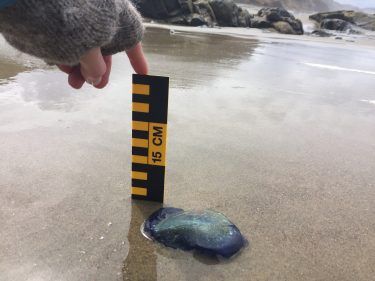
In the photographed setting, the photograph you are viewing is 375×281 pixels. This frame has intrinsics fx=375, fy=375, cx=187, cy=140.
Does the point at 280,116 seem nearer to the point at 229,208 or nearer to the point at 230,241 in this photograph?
the point at 229,208

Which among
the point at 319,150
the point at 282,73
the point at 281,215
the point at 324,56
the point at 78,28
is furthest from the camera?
the point at 324,56

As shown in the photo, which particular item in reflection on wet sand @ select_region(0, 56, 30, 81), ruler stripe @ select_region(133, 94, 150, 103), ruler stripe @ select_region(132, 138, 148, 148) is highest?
ruler stripe @ select_region(133, 94, 150, 103)

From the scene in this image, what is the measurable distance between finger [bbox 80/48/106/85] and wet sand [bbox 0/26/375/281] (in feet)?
3.42

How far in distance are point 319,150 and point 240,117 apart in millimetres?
918

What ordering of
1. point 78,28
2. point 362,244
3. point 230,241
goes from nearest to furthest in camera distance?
1. point 78,28
2. point 230,241
3. point 362,244

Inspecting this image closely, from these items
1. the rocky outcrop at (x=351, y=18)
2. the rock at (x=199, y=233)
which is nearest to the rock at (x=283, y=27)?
the rocky outcrop at (x=351, y=18)

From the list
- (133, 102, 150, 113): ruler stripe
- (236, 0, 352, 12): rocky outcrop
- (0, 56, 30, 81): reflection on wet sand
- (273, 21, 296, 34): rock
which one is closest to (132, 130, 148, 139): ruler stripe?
(133, 102, 150, 113): ruler stripe

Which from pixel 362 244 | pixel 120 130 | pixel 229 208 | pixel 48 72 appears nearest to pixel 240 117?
pixel 120 130

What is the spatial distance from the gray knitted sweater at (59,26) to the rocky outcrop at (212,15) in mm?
18069

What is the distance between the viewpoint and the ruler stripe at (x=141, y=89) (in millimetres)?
2120

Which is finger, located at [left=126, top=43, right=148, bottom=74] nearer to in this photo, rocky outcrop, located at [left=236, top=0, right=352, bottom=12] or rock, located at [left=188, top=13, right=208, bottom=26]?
rock, located at [left=188, top=13, right=208, bottom=26]

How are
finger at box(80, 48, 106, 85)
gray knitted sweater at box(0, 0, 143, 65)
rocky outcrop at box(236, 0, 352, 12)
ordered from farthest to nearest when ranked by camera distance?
1. rocky outcrop at box(236, 0, 352, 12)
2. finger at box(80, 48, 106, 85)
3. gray knitted sweater at box(0, 0, 143, 65)

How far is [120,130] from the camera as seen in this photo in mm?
3326

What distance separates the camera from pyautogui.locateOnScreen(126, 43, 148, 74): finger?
4.35 feet
